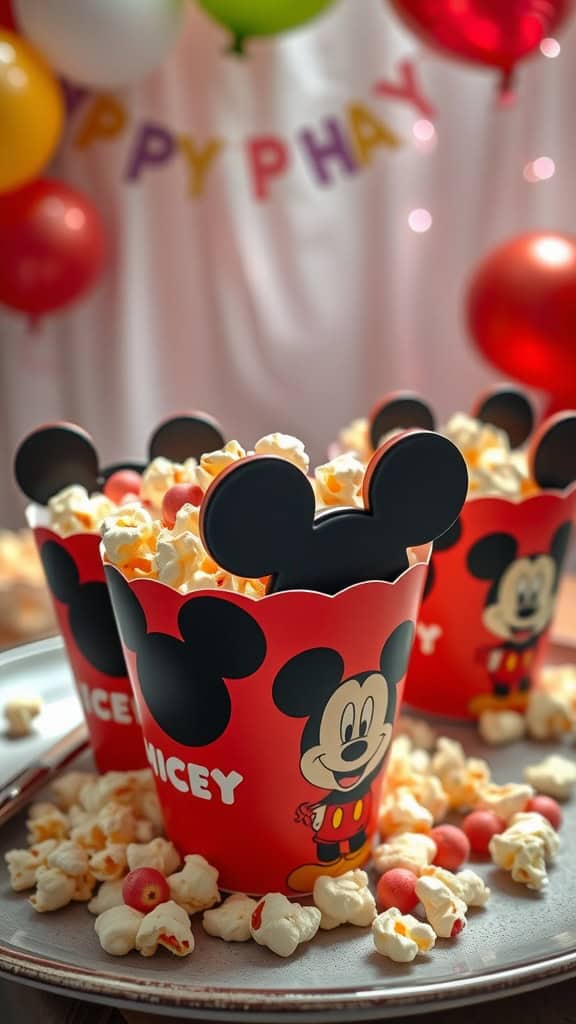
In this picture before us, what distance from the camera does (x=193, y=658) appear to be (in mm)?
601

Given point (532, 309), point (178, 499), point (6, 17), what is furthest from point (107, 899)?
point (6, 17)

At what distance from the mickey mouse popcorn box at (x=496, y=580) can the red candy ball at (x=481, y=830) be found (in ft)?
0.60

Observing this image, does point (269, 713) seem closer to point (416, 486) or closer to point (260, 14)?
point (416, 486)

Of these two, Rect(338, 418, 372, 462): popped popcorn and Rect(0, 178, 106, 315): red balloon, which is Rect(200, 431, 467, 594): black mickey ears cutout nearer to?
Rect(338, 418, 372, 462): popped popcorn

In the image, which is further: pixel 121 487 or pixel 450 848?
pixel 121 487

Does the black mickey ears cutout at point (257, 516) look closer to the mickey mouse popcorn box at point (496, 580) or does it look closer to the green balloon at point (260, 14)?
the mickey mouse popcorn box at point (496, 580)

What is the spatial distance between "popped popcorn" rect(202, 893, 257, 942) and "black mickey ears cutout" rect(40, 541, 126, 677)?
20 cm

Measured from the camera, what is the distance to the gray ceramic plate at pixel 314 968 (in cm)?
53

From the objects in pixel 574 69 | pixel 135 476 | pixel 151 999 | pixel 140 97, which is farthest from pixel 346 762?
pixel 140 97

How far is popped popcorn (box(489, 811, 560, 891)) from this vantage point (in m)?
0.66

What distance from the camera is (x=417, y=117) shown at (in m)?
1.82

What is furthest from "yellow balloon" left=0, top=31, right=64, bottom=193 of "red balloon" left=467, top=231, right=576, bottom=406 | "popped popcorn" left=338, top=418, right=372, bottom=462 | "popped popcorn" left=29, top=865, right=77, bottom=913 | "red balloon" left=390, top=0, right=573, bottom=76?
"popped popcorn" left=29, top=865, right=77, bottom=913

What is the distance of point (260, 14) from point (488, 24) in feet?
1.13

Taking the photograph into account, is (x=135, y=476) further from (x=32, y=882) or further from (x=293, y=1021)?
(x=293, y=1021)
